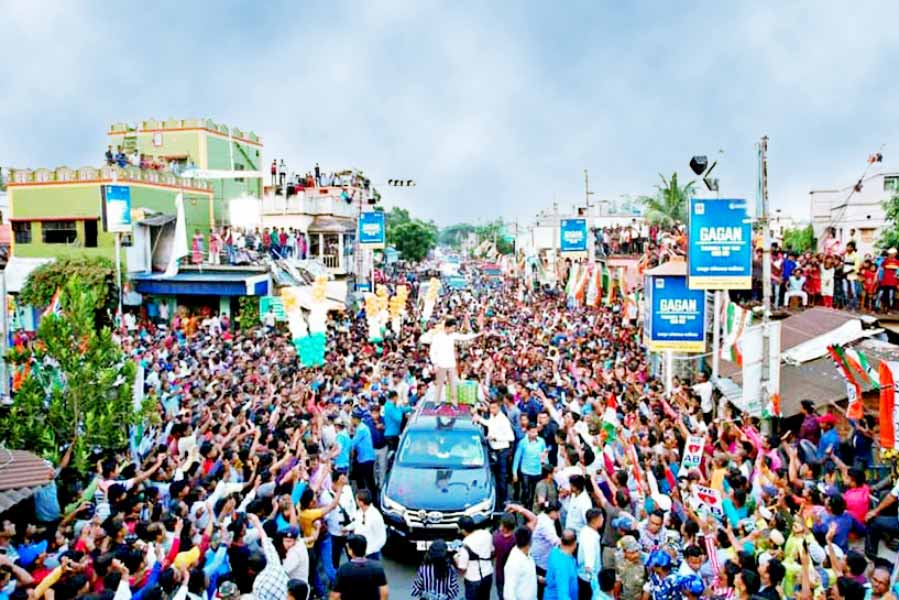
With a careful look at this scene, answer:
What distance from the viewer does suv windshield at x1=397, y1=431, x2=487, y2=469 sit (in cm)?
1043

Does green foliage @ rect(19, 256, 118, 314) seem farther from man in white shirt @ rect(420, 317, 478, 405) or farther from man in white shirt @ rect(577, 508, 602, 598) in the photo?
man in white shirt @ rect(577, 508, 602, 598)

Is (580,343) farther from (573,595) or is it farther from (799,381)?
(573,595)

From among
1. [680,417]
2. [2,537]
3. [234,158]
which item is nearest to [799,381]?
[680,417]

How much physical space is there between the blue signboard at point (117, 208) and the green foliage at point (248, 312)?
6.87 metres

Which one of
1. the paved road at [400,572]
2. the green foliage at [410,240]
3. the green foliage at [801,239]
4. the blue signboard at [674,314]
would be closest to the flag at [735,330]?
the blue signboard at [674,314]

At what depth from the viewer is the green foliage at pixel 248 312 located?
3084 cm

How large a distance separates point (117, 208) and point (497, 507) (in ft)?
60.7

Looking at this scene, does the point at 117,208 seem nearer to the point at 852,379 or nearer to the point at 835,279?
the point at 835,279

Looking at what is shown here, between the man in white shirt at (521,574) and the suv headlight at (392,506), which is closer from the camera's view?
the man in white shirt at (521,574)

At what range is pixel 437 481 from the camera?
10000 mm

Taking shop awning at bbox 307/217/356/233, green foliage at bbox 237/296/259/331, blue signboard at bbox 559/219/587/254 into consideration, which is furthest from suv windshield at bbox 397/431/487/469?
shop awning at bbox 307/217/356/233

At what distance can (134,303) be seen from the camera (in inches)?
1229

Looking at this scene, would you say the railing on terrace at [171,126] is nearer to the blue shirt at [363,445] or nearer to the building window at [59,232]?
the building window at [59,232]

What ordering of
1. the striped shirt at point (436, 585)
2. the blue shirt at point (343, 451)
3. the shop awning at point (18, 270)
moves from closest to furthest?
1. the striped shirt at point (436, 585)
2. the blue shirt at point (343, 451)
3. the shop awning at point (18, 270)
